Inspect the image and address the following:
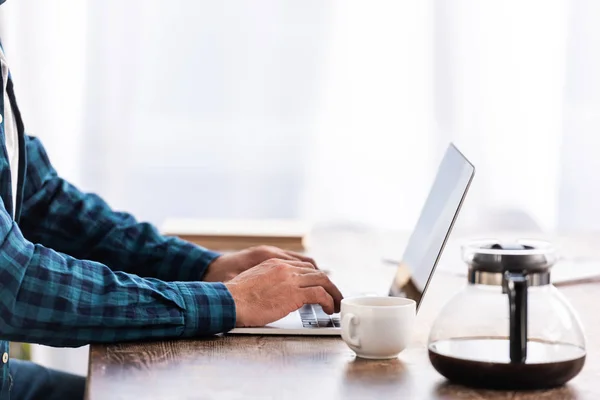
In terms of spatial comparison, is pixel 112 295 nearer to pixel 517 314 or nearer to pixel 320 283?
pixel 320 283

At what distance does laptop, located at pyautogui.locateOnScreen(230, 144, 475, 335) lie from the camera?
105cm

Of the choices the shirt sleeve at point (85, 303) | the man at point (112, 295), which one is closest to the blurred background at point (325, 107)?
the man at point (112, 295)

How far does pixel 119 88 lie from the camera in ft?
8.34

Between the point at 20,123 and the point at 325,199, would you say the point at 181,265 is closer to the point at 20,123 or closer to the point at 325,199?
the point at 20,123

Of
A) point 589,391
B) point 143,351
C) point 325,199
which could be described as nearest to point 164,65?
point 325,199

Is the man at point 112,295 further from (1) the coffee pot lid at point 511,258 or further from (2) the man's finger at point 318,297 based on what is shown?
(1) the coffee pot lid at point 511,258

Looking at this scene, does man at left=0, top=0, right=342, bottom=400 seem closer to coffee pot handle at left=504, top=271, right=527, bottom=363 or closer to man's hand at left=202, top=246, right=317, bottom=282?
man's hand at left=202, top=246, right=317, bottom=282

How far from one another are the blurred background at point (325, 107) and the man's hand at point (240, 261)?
1267 mm

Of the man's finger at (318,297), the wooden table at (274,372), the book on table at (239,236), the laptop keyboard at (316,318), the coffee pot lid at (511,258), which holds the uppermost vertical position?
the coffee pot lid at (511,258)

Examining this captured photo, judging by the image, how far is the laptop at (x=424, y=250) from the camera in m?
1.05

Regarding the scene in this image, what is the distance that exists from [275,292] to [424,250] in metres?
0.23

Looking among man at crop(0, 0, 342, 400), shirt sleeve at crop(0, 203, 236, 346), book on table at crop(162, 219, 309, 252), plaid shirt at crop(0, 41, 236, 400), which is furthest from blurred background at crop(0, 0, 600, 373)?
shirt sleeve at crop(0, 203, 236, 346)

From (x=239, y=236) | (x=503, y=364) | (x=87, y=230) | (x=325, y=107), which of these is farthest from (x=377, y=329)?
(x=325, y=107)

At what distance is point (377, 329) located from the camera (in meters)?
0.93
